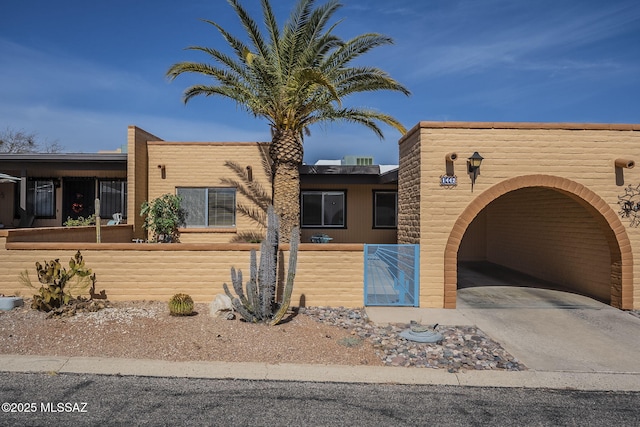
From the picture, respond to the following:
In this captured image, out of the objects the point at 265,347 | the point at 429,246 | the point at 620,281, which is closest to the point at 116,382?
the point at 265,347

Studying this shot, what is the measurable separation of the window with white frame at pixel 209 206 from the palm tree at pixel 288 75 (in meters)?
4.10

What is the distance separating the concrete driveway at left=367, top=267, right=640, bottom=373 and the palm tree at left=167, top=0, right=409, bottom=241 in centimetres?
499

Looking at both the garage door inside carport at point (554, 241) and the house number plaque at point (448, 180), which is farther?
the garage door inside carport at point (554, 241)

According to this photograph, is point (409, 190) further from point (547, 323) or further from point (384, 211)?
point (384, 211)

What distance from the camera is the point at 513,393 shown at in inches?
219

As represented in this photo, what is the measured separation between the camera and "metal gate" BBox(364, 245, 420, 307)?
374 inches

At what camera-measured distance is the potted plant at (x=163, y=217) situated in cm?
1462

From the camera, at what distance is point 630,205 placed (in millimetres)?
9789

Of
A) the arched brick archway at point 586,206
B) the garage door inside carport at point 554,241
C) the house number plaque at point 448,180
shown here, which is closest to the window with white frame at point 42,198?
the house number plaque at point 448,180

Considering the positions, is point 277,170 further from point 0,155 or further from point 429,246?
point 0,155

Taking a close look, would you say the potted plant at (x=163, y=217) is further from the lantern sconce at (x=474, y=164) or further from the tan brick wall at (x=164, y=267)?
the lantern sconce at (x=474, y=164)

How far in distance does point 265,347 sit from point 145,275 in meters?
3.86

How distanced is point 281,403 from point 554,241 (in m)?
10.5

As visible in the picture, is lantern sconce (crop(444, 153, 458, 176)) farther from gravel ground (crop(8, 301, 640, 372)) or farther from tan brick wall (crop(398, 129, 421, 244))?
gravel ground (crop(8, 301, 640, 372))
